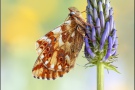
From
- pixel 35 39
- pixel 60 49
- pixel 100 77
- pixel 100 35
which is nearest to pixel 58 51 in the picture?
pixel 60 49

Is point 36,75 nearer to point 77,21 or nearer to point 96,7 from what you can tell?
point 77,21

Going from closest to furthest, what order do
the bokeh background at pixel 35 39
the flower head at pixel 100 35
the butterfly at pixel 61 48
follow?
the flower head at pixel 100 35
the butterfly at pixel 61 48
the bokeh background at pixel 35 39

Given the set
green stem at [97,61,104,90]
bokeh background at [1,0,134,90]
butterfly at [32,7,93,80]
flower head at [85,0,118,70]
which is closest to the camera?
green stem at [97,61,104,90]

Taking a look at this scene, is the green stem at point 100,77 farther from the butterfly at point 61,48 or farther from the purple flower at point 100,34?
the butterfly at point 61,48

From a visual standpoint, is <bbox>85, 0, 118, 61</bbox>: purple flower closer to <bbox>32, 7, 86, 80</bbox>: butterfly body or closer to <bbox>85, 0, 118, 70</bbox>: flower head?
<bbox>85, 0, 118, 70</bbox>: flower head

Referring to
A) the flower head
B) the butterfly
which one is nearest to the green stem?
the flower head

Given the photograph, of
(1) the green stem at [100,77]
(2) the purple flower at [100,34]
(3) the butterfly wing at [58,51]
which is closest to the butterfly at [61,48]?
(3) the butterfly wing at [58,51]

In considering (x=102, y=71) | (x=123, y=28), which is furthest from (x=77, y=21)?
(x=123, y=28)

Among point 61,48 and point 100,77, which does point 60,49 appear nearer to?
point 61,48
